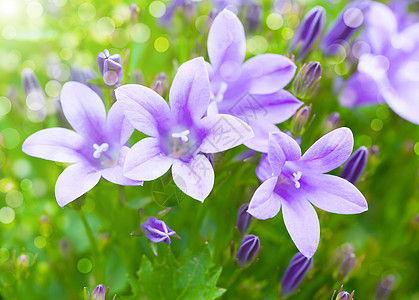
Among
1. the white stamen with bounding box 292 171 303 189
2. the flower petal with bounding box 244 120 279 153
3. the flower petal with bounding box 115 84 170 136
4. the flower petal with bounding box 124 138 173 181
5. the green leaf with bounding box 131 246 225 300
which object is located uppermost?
the flower petal with bounding box 115 84 170 136

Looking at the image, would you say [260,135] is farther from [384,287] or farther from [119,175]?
[384,287]

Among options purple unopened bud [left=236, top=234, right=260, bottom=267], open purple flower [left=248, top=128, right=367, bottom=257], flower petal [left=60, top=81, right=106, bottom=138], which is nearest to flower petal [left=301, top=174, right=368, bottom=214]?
open purple flower [left=248, top=128, right=367, bottom=257]

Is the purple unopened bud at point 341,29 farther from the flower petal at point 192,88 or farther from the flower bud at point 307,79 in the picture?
the flower petal at point 192,88

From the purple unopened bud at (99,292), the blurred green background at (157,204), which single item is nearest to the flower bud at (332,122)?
the blurred green background at (157,204)

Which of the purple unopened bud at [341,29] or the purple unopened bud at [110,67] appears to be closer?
the purple unopened bud at [110,67]

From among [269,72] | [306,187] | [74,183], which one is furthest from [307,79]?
[74,183]

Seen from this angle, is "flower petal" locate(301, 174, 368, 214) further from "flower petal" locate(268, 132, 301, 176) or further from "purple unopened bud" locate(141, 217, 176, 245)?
"purple unopened bud" locate(141, 217, 176, 245)

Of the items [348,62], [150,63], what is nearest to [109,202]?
[150,63]
